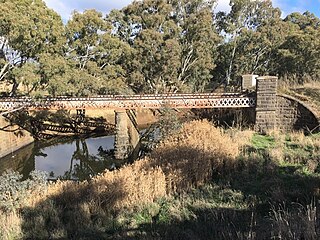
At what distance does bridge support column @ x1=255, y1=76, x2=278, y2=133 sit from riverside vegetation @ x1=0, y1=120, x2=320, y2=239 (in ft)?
21.6

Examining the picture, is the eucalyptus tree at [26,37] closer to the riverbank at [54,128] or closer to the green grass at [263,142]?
the riverbank at [54,128]

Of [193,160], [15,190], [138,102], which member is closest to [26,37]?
[138,102]

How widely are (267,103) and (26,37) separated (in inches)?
476

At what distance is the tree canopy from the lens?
53.6 ft

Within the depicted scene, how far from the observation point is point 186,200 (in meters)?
6.29

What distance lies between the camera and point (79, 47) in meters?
22.0

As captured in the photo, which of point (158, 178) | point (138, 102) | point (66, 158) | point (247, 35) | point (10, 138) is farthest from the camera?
point (247, 35)

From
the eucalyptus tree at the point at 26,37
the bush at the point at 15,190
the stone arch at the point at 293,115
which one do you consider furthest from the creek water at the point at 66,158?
the stone arch at the point at 293,115

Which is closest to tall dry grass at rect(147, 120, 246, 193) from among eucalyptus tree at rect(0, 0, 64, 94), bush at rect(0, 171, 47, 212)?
bush at rect(0, 171, 47, 212)

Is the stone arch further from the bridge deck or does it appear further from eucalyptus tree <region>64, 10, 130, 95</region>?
eucalyptus tree <region>64, 10, 130, 95</region>

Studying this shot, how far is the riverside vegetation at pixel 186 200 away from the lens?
190 inches

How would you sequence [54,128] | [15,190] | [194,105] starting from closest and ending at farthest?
[15,190] → [194,105] → [54,128]

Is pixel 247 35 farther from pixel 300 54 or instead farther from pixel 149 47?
pixel 149 47

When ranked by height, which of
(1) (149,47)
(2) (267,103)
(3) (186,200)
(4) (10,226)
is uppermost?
(1) (149,47)
